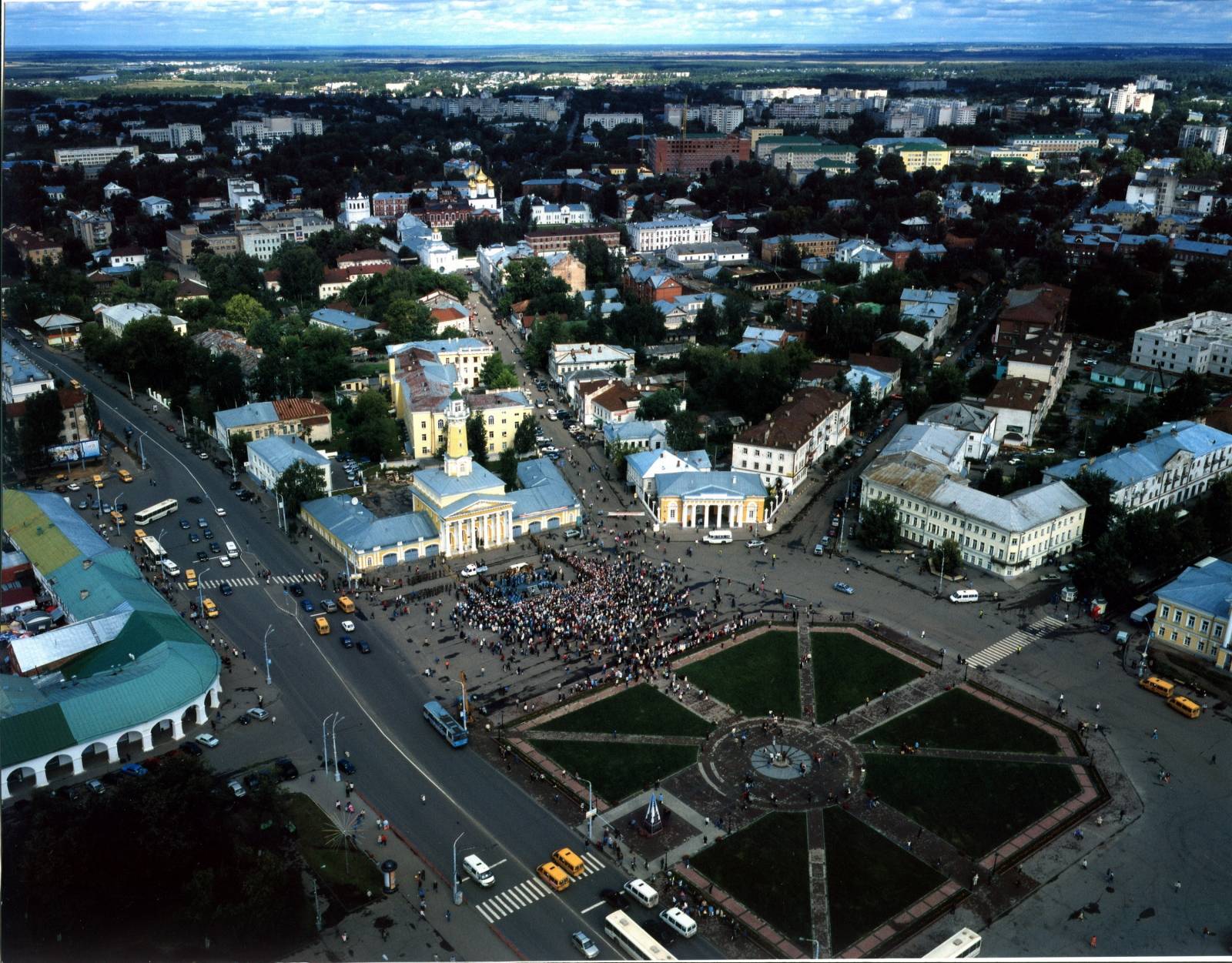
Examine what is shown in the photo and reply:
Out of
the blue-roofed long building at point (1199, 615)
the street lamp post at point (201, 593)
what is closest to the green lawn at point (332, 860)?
the street lamp post at point (201, 593)

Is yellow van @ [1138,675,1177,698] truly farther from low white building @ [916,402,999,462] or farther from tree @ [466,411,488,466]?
tree @ [466,411,488,466]

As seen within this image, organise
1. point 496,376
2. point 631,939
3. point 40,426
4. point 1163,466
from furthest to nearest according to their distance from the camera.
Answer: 1. point 496,376
2. point 40,426
3. point 1163,466
4. point 631,939

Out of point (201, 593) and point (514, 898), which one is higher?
point (201, 593)

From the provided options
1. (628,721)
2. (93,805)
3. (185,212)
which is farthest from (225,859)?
(185,212)

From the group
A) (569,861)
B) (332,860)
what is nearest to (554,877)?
(569,861)

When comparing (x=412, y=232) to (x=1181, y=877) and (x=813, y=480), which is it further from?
(x=1181, y=877)

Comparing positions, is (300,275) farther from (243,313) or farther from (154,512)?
(154,512)
